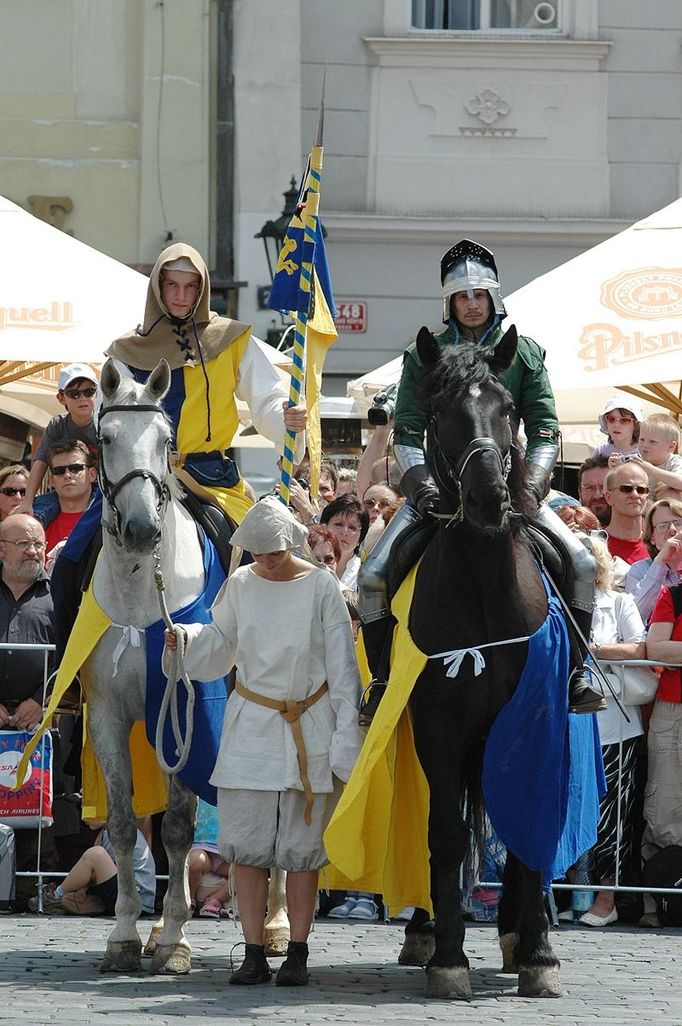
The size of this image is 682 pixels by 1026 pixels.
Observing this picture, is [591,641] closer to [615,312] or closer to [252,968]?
[252,968]

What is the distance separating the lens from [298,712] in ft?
24.5

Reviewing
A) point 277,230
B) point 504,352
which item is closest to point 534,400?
point 504,352

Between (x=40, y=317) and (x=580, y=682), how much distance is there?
16.1ft

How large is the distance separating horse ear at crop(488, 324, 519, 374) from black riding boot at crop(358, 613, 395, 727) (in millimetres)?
1063

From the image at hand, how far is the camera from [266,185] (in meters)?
18.8

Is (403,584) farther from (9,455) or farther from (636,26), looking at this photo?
(636,26)

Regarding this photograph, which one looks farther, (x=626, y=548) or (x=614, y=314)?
(x=614, y=314)

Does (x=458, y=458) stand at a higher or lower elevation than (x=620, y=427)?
lower

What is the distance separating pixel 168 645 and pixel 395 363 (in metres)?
5.88

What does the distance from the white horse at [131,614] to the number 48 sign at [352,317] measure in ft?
35.4

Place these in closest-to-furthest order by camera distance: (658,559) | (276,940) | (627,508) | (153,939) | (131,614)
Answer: (131,614) < (153,939) < (276,940) < (658,559) < (627,508)

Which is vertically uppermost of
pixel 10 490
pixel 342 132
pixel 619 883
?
pixel 342 132

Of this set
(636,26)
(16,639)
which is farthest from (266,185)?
(16,639)

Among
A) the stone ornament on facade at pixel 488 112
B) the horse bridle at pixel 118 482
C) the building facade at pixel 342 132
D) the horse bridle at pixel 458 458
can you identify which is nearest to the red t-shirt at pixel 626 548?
the horse bridle at pixel 458 458
